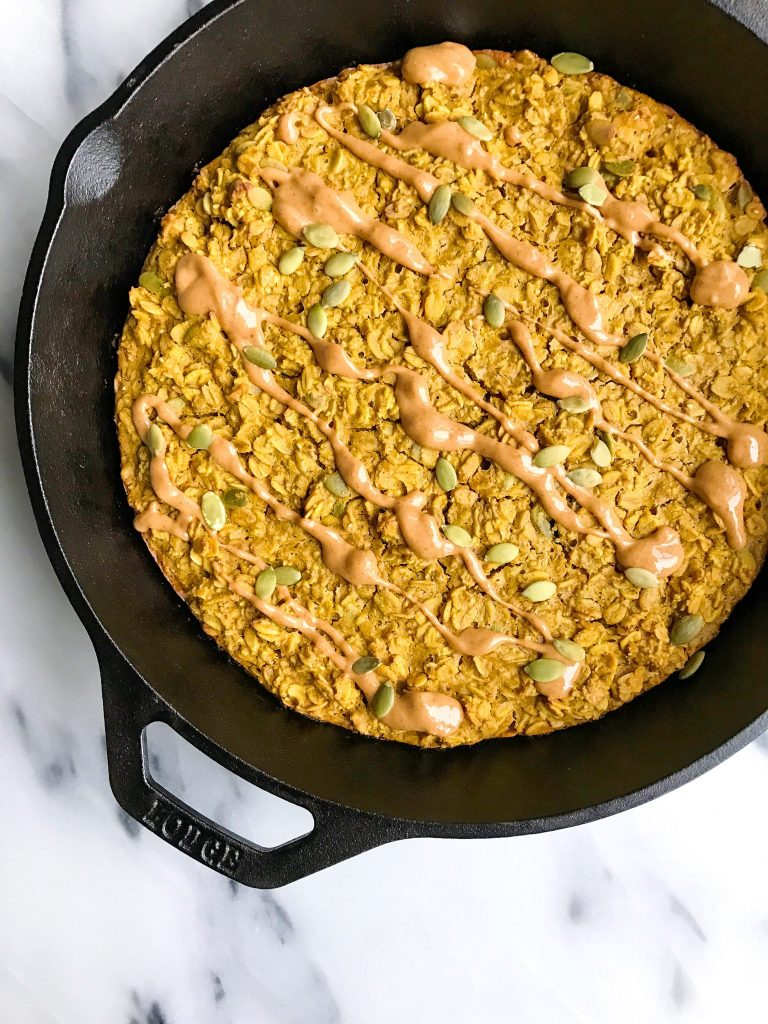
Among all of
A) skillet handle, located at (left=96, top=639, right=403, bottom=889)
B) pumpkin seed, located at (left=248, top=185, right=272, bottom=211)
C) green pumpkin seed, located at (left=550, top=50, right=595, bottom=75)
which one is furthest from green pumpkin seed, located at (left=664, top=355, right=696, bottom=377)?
skillet handle, located at (left=96, top=639, right=403, bottom=889)

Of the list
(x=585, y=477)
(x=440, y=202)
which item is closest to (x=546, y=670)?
(x=585, y=477)

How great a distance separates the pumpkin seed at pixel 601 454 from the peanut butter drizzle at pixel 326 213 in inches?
16.4

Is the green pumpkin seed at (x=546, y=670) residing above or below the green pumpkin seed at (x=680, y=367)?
below

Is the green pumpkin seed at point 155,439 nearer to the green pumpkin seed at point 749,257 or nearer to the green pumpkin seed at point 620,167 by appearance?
the green pumpkin seed at point 620,167

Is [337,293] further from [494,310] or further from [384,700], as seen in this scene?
[384,700]

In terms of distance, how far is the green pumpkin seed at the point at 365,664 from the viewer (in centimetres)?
152

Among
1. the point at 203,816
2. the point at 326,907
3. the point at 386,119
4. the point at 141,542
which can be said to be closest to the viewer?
the point at 203,816

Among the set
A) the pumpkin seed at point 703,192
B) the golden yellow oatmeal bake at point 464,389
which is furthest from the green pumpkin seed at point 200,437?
the pumpkin seed at point 703,192

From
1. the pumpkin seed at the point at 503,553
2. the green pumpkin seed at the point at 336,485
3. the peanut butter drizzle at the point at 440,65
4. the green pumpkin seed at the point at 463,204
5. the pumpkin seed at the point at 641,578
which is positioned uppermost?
the peanut butter drizzle at the point at 440,65

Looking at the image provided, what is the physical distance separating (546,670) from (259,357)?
29.6 inches

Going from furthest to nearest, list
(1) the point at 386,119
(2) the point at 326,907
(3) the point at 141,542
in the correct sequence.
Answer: (2) the point at 326,907
(3) the point at 141,542
(1) the point at 386,119

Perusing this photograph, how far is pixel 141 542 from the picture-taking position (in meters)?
1.62

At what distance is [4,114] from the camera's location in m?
1.66

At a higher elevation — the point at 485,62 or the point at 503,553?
the point at 485,62
